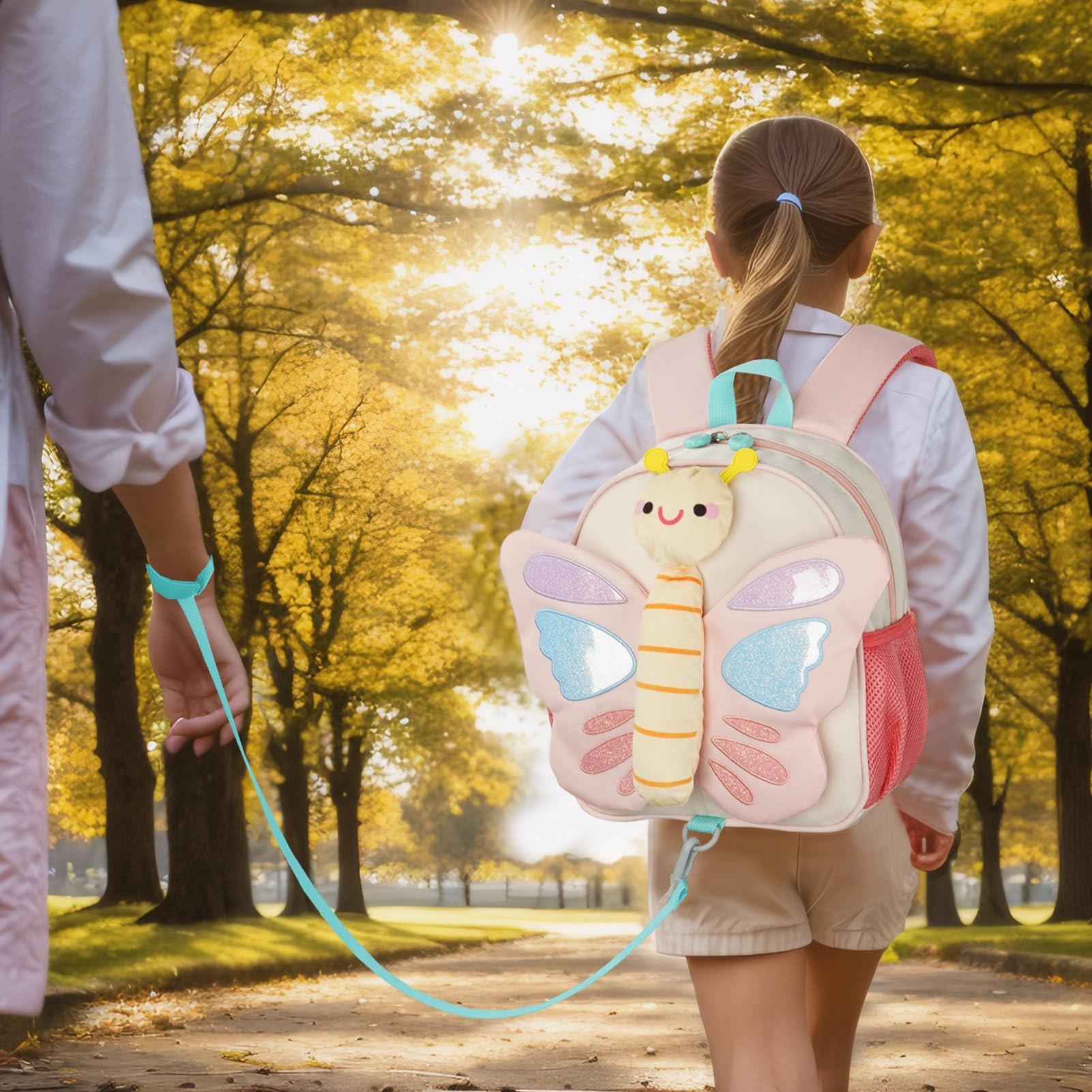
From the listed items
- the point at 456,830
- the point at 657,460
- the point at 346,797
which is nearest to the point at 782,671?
the point at 657,460

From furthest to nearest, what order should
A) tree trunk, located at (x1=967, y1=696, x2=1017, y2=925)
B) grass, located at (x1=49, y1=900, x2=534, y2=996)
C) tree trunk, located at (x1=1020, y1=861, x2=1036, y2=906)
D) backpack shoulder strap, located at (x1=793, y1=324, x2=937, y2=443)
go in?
tree trunk, located at (x1=1020, y1=861, x2=1036, y2=906)
tree trunk, located at (x1=967, y1=696, x2=1017, y2=925)
grass, located at (x1=49, y1=900, x2=534, y2=996)
backpack shoulder strap, located at (x1=793, y1=324, x2=937, y2=443)

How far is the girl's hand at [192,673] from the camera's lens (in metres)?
1.53

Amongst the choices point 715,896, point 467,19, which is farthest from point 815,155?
point 467,19

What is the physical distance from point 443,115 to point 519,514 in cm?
702

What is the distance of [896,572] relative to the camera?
81.2 inches

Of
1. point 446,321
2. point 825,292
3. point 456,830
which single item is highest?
point 446,321

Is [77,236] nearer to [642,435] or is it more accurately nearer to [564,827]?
A: [642,435]

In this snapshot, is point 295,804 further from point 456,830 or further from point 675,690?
point 675,690

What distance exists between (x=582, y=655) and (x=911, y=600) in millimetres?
559

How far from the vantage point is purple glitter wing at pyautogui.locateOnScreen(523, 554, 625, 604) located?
209 centimetres

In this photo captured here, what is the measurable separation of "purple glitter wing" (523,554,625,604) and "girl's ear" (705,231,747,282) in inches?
26.3

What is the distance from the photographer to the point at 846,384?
2.18 meters

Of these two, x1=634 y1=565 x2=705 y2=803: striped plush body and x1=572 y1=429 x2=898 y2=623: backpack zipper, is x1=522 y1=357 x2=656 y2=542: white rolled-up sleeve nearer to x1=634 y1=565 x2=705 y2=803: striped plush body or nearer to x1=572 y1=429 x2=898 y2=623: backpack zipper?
x1=572 y1=429 x2=898 y2=623: backpack zipper

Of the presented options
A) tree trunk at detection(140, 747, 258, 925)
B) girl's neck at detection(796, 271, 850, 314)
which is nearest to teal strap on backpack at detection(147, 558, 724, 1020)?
girl's neck at detection(796, 271, 850, 314)
